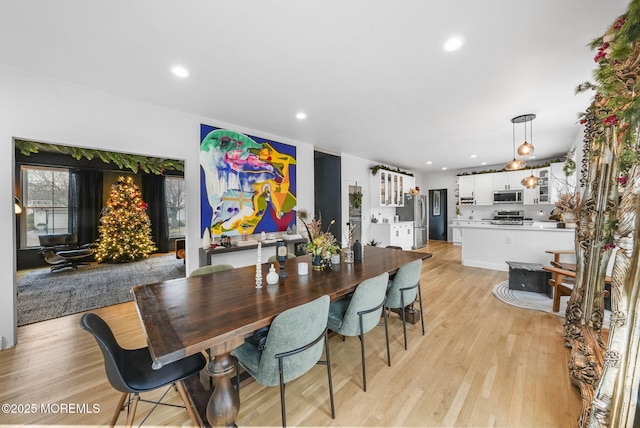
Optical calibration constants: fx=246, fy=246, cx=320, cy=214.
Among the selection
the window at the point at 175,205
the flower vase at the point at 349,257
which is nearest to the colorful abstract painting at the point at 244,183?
the flower vase at the point at 349,257

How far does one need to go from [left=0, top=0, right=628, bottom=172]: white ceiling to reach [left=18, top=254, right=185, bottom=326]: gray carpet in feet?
9.74

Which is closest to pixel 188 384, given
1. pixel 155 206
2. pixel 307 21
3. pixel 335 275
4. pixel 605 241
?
pixel 335 275

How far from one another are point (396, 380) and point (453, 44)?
2760 millimetres

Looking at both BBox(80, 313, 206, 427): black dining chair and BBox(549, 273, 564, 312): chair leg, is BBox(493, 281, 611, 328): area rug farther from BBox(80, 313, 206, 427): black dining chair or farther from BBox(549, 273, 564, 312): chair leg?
BBox(80, 313, 206, 427): black dining chair

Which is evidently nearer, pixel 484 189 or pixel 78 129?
pixel 78 129

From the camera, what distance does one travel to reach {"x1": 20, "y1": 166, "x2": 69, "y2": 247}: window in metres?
5.63

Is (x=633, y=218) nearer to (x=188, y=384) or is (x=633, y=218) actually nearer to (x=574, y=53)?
(x=574, y=53)

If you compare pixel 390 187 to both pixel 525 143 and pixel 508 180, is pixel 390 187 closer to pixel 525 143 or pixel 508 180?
pixel 508 180

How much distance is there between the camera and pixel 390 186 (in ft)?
23.9

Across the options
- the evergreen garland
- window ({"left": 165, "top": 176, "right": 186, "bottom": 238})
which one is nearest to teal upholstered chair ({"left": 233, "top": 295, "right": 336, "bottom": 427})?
the evergreen garland

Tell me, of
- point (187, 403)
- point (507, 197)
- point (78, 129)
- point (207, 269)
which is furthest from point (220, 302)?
point (507, 197)

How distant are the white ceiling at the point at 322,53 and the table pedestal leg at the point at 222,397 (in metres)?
2.18

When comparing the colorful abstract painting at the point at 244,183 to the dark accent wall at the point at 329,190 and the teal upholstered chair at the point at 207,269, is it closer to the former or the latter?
the teal upholstered chair at the point at 207,269

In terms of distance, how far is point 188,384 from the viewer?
1.72 metres
